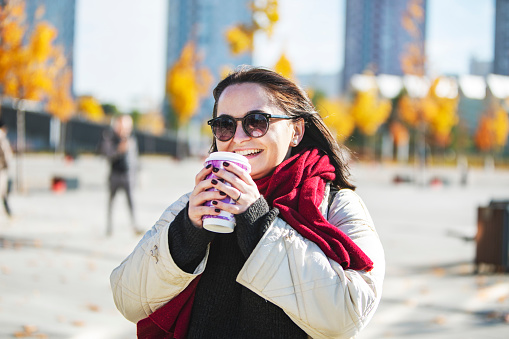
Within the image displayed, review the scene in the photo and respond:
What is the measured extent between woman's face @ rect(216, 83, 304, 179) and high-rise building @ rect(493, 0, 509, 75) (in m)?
48.3

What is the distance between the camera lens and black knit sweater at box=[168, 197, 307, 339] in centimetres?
152

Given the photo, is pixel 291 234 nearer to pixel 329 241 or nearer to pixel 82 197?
pixel 329 241

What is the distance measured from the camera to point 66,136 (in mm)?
55312

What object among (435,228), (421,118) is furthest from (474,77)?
(435,228)

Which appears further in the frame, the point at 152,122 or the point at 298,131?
the point at 152,122

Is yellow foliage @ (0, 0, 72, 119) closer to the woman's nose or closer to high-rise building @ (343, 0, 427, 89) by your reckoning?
the woman's nose

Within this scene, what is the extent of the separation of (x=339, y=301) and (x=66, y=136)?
190 feet

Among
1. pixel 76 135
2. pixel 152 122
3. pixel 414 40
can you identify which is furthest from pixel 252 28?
pixel 152 122

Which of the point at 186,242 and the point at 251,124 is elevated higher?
the point at 251,124

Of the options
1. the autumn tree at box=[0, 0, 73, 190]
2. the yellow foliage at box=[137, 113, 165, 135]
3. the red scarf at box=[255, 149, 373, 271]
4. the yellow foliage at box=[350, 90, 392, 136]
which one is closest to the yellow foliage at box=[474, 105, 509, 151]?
the yellow foliage at box=[350, 90, 392, 136]

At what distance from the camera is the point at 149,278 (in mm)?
1646

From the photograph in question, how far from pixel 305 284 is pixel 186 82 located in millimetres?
35475

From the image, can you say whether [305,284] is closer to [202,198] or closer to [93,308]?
[202,198]

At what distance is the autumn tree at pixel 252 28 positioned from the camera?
10867 mm
